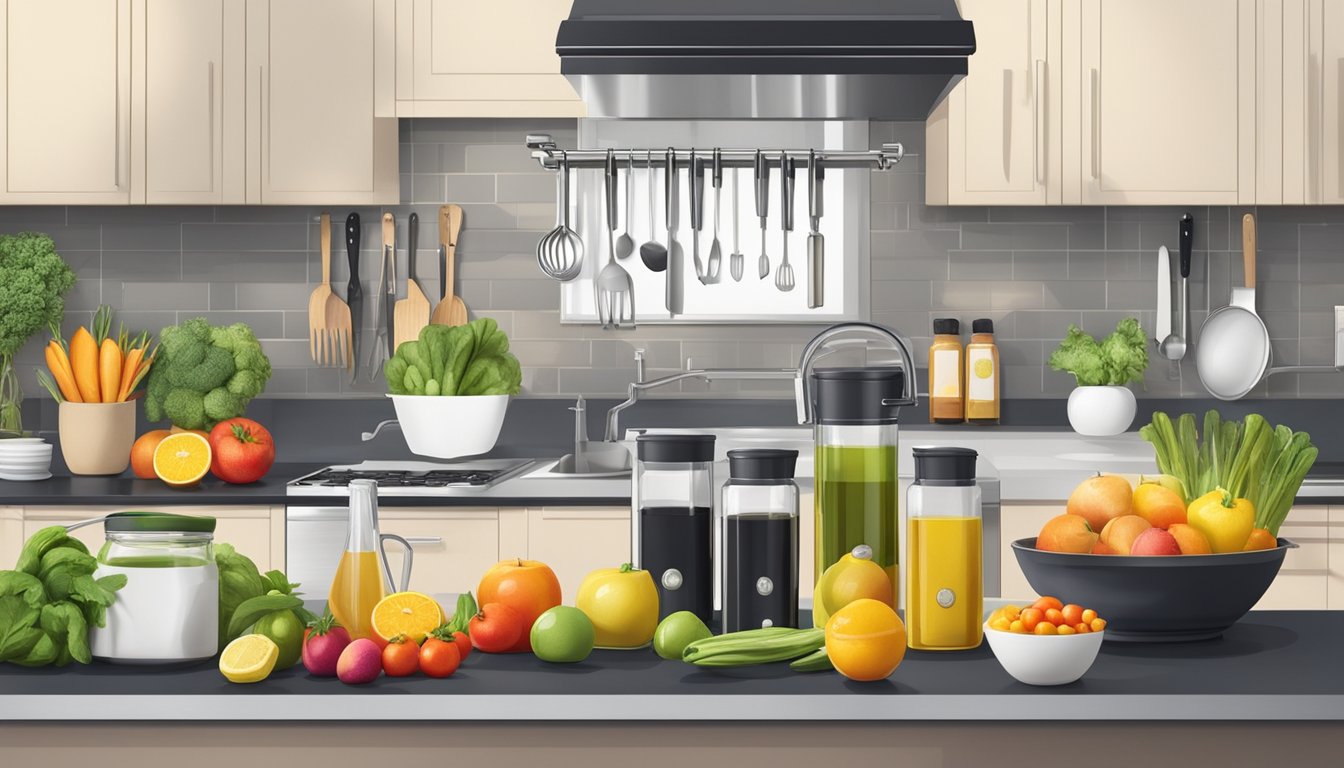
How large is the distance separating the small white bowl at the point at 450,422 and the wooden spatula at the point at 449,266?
45cm

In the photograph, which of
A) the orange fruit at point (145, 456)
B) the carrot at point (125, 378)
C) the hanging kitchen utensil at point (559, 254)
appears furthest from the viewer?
the carrot at point (125, 378)

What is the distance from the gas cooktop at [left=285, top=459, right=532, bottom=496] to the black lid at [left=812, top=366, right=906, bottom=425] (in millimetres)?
1687

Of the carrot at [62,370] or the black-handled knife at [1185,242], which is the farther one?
the black-handled knife at [1185,242]

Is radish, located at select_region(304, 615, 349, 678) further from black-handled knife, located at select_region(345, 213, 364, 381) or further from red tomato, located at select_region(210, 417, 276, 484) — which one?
black-handled knife, located at select_region(345, 213, 364, 381)

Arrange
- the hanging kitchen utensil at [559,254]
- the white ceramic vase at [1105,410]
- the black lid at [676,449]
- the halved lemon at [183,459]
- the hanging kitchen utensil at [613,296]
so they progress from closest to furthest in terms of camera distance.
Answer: the black lid at [676,449]
the hanging kitchen utensil at [559,254]
the halved lemon at [183,459]
the white ceramic vase at [1105,410]
the hanging kitchen utensil at [613,296]

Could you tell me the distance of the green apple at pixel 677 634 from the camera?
1.34 meters

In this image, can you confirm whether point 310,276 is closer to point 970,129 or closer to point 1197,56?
point 970,129

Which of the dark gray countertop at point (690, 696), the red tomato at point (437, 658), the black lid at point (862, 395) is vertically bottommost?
the dark gray countertop at point (690, 696)

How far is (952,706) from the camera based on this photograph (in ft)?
3.92

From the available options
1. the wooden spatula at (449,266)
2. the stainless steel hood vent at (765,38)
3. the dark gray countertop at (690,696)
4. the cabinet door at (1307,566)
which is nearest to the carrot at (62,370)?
the wooden spatula at (449,266)

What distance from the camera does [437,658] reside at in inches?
49.9

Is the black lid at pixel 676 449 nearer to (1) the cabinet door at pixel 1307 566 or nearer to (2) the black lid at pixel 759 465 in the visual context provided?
(2) the black lid at pixel 759 465

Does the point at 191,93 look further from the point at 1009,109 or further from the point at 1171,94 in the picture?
the point at 1171,94

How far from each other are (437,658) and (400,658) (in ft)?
0.13
